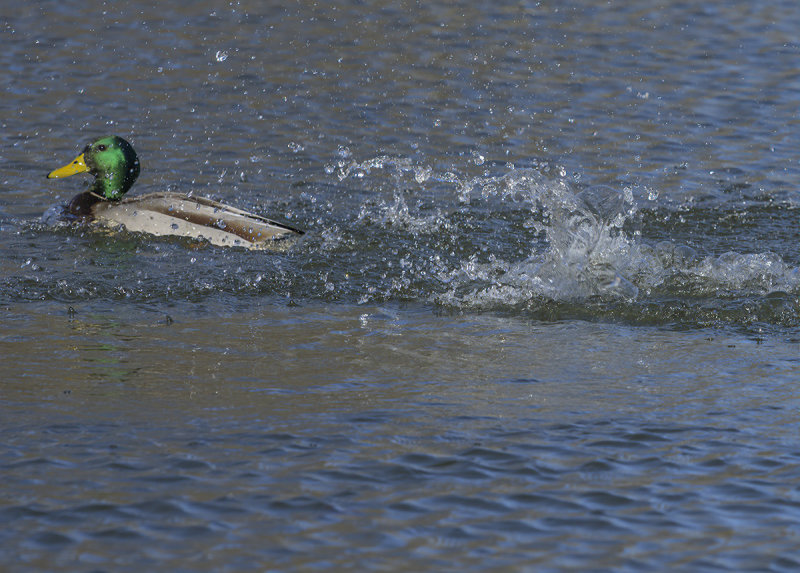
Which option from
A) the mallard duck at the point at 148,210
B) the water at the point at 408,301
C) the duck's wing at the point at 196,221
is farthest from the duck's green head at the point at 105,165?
the duck's wing at the point at 196,221

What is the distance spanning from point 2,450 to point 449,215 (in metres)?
4.67

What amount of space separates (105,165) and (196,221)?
4.30ft

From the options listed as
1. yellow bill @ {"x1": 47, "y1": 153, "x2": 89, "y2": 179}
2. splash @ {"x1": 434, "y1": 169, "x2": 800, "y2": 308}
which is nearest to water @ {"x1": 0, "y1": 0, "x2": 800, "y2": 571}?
splash @ {"x1": 434, "y1": 169, "x2": 800, "y2": 308}

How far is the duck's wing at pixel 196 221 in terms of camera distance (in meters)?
8.67

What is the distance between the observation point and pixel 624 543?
4.49 metres

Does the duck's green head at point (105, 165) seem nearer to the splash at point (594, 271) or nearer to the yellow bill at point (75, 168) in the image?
the yellow bill at point (75, 168)

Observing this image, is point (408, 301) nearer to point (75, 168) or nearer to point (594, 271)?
point (594, 271)

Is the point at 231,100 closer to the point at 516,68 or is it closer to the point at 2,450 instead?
the point at 516,68

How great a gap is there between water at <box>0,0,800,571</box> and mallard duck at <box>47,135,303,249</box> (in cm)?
17

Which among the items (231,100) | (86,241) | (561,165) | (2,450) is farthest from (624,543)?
(231,100)

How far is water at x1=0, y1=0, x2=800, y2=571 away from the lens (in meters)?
4.67

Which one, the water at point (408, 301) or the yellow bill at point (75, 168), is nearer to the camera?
the water at point (408, 301)

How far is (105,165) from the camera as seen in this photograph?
972cm

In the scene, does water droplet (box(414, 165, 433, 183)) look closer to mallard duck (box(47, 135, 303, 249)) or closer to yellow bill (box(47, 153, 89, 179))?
mallard duck (box(47, 135, 303, 249))
